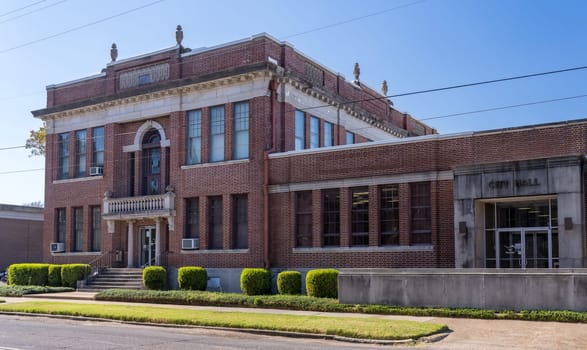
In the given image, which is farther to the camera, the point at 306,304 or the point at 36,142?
the point at 36,142

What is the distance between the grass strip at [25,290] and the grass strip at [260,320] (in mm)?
6623

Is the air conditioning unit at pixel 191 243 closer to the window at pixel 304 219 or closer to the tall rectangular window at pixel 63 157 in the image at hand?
the window at pixel 304 219

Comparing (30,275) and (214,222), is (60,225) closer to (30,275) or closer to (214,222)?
(30,275)

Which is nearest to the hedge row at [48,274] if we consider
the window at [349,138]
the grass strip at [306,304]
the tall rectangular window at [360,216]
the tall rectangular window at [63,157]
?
the tall rectangular window at [63,157]

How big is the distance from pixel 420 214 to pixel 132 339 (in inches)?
513

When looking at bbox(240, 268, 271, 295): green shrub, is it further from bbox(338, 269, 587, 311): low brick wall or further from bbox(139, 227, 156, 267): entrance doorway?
bbox(139, 227, 156, 267): entrance doorway

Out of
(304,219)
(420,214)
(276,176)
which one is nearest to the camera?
(420,214)

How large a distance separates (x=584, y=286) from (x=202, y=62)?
19.7m

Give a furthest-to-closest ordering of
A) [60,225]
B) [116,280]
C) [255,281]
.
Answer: [60,225]
[116,280]
[255,281]

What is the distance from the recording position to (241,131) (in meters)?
30.7

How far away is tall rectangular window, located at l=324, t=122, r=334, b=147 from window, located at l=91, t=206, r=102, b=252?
1206 cm

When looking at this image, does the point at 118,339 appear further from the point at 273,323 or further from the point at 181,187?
the point at 181,187

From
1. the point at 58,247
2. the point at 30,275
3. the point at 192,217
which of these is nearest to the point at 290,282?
the point at 192,217

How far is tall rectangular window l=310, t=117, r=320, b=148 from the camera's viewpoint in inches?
1305
